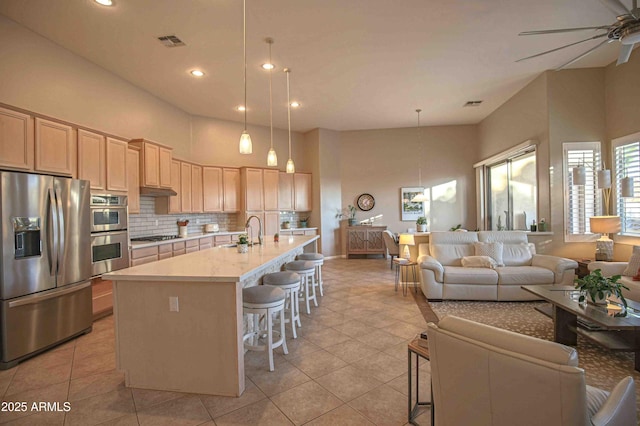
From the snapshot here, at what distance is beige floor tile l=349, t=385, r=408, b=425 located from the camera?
2006mm

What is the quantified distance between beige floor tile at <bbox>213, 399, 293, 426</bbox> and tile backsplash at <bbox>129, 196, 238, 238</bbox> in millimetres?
4135

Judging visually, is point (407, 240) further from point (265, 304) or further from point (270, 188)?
point (270, 188)

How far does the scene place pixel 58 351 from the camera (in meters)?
3.13

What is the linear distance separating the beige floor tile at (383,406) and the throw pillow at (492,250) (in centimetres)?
332

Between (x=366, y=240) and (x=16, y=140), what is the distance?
703cm

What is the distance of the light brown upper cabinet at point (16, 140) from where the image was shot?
2.92m

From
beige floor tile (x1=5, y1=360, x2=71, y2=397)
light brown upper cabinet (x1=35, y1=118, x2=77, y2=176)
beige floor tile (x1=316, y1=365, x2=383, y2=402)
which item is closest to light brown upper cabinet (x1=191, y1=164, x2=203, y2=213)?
light brown upper cabinet (x1=35, y1=118, x2=77, y2=176)

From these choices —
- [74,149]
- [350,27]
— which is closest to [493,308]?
[350,27]

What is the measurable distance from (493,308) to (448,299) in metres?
0.58

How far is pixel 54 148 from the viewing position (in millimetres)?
3414

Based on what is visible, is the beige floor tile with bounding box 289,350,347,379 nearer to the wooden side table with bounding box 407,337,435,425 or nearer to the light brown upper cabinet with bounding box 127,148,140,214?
the wooden side table with bounding box 407,337,435,425

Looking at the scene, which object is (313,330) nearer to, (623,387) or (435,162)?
(623,387)

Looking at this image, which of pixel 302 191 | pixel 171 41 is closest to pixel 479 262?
pixel 302 191

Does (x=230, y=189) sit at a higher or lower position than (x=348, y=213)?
higher
